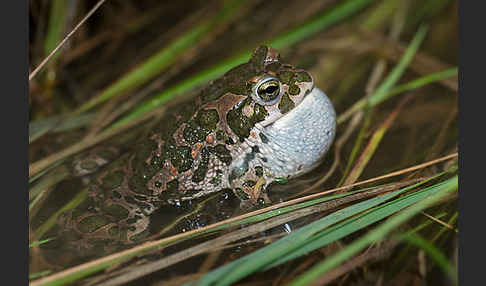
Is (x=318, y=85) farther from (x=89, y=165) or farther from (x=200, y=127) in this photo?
(x=89, y=165)

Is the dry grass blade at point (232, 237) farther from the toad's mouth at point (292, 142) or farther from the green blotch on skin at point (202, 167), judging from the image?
the green blotch on skin at point (202, 167)

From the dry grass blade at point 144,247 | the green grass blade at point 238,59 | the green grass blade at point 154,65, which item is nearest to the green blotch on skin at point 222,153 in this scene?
the dry grass blade at point 144,247

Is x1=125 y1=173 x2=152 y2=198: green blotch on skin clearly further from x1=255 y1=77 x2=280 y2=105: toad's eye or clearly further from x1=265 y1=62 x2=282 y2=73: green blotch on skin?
x1=265 y1=62 x2=282 y2=73: green blotch on skin

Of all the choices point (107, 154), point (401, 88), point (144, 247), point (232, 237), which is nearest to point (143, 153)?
point (107, 154)

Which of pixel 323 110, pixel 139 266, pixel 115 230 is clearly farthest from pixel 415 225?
pixel 115 230

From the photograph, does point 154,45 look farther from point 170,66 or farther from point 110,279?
point 110,279

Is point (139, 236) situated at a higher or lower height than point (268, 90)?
lower
